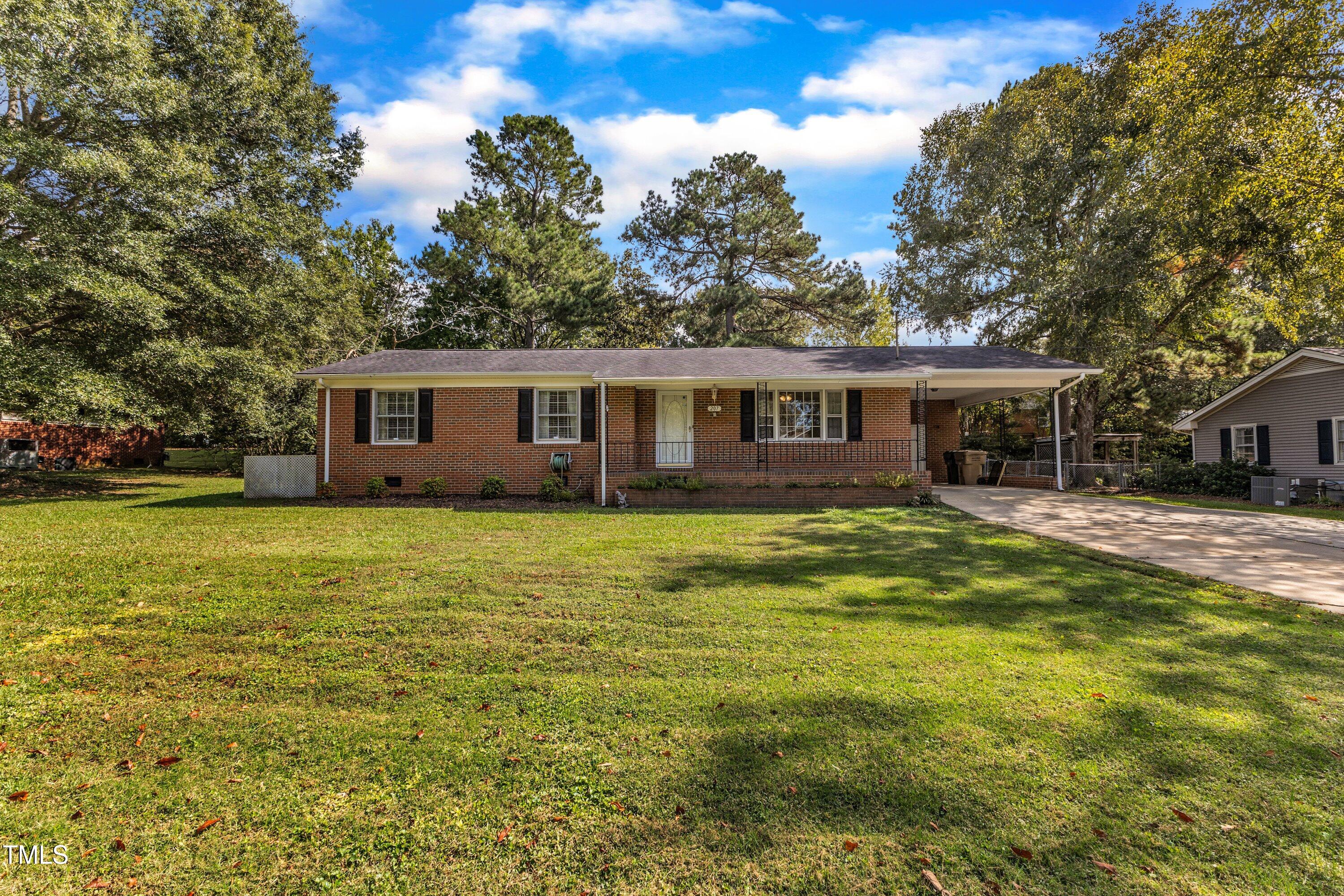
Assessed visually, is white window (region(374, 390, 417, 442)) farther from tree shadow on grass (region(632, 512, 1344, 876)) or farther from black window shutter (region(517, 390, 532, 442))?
tree shadow on grass (region(632, 512, 1344, 876))

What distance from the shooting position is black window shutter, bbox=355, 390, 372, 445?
14242mm

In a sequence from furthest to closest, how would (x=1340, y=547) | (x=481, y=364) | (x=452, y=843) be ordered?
(x=481, y=364)
(x=1340, y=547)
(x=452, y=843)

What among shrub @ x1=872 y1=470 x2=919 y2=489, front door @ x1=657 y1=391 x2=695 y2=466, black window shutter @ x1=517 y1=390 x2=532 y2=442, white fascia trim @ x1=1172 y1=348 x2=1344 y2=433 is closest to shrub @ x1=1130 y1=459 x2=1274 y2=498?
white fascia trim @ x1=1172 y1=348 x2=1344 y2=433

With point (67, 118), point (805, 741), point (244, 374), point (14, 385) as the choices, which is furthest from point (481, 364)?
point (805, 741)

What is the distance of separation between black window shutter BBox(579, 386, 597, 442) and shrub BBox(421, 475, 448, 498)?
11.0ft

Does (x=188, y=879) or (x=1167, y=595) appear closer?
(x=188, y=879)

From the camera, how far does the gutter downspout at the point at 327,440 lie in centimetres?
1417

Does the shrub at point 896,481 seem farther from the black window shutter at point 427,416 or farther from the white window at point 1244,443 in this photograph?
the white window at point 1244,443

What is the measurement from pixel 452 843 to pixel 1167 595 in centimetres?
637

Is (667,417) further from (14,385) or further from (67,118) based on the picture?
(67,118)

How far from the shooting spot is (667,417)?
15023mm

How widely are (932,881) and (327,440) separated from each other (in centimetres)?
1540

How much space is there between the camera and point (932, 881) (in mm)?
2012

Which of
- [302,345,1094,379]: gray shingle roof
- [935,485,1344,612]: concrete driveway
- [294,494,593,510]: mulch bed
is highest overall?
[302,345,1094,379]: gray shingle roof
